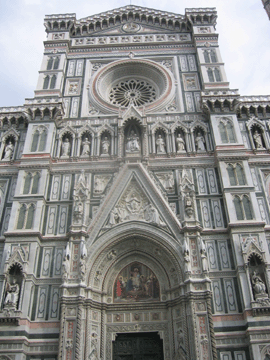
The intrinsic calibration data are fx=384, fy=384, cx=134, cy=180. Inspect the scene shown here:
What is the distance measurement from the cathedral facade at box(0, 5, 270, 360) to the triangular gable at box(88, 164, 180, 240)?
46 mm

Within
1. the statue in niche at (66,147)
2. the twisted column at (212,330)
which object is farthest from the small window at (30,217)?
the twisted column at (212,330)

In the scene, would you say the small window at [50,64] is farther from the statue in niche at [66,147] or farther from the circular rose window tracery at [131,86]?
the statue in niche at [66,147]

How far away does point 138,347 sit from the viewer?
12289mm

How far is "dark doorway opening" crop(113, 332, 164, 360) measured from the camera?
12.1 m

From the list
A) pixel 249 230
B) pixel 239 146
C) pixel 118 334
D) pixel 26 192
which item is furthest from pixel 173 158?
pixel 118 334

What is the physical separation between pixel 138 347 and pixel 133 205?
16.0 feet

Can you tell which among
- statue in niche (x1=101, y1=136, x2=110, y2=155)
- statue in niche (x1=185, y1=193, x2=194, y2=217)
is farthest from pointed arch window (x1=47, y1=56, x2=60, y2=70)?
statue in niche (x1=185, y1=193, x2=194, y2=217)

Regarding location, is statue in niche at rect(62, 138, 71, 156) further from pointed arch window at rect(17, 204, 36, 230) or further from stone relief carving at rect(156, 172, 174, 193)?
stone relief carving at rect(156, 172, 174, 193)

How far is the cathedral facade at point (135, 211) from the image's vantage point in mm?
11875

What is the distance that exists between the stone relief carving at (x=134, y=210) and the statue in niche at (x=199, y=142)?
329 cm

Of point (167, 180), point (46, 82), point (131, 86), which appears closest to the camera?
point (167, 180)

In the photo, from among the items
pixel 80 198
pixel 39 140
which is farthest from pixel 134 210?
pixel 39 140

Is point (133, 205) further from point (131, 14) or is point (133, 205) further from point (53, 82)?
point (131, 14)

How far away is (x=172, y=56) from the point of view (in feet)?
65.1
